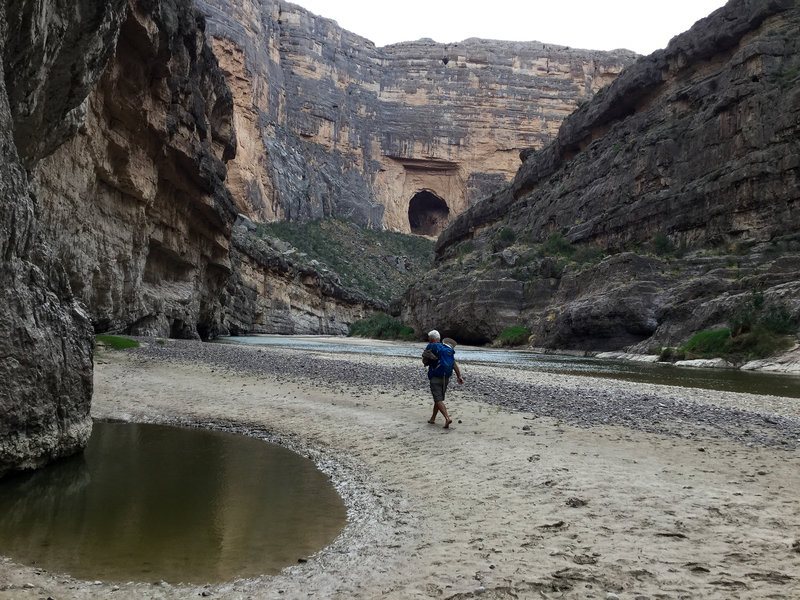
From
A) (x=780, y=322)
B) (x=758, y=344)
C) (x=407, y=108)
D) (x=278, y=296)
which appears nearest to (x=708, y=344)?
(x=758, y=344)

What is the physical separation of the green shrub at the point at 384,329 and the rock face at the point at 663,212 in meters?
2.80

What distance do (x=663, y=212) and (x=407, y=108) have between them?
3426 inches

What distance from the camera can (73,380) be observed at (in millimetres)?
6430

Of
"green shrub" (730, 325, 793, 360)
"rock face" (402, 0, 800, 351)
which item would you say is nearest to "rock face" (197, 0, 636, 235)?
"rock face" (402, 0, 800, 351)

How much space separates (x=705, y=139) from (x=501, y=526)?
3976 centimetres

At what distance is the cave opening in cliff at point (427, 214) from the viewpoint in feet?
392

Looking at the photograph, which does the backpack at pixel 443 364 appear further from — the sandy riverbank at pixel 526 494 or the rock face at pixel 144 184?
the rock face at pixel 144 184

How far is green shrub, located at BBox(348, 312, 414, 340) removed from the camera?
58.8m

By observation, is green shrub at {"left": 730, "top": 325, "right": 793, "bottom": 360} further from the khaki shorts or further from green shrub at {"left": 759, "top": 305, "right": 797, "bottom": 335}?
the khaki shorts

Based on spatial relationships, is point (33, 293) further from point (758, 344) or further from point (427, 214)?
point (427, 214)

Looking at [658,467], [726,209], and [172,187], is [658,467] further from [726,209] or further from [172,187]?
[726,209]

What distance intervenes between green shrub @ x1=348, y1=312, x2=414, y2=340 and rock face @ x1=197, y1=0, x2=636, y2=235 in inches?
1277

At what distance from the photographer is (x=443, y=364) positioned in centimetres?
810

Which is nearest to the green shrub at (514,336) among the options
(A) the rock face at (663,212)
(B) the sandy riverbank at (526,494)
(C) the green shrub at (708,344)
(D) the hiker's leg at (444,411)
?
(A) the rock face at (663,212)
